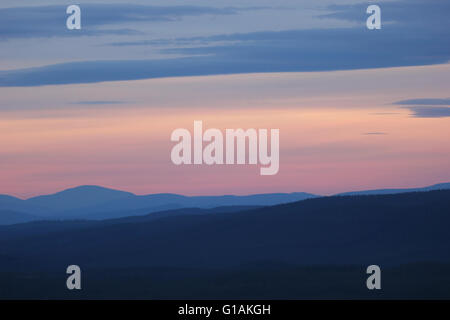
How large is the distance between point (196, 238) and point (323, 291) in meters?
55.0

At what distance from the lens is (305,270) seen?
7919 cm

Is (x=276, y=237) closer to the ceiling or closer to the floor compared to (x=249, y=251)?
closer to the ceiling

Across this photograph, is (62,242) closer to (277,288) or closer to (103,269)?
(103,269)

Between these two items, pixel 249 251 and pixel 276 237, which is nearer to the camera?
pixel 249 251

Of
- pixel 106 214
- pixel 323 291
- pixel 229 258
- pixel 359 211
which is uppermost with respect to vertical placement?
pixel 106 214

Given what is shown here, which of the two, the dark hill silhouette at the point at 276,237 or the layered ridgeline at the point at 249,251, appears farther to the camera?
the dark hill silhouette at the point at 276,237

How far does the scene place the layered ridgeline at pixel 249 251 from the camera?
64500 mm

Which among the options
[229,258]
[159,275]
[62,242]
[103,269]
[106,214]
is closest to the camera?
[159,275]

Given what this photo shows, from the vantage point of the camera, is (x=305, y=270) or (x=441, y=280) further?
(x=305, y=270)

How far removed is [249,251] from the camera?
102188 millimetres

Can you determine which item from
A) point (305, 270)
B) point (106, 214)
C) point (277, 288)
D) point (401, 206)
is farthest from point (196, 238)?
point (106, 214)

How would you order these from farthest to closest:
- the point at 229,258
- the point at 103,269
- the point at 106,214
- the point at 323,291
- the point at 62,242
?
the point at 106,214, the point at 62,242, the point at 229,258, the point at 103,269, the point at 323,291

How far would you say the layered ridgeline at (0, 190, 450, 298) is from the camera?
64.5 metres

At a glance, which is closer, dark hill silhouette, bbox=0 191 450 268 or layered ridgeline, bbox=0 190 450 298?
layered ridgeline, bbox=0 190 450 298
